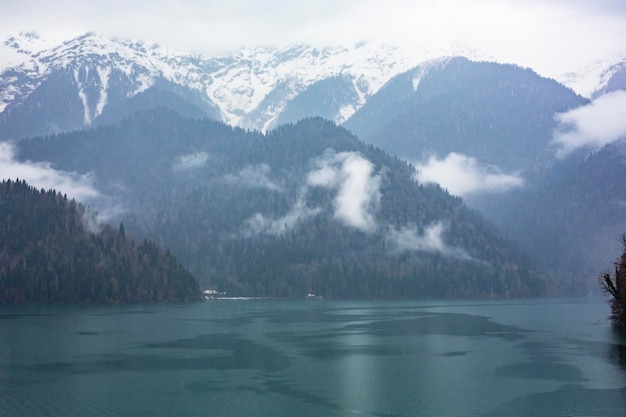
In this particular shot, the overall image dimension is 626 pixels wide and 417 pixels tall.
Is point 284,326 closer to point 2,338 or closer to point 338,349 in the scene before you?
point 338,349

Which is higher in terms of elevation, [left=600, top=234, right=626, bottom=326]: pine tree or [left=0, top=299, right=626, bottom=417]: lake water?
[left=600, top=234, right=626, bottom=326]: pine tree

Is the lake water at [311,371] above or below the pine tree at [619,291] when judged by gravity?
below

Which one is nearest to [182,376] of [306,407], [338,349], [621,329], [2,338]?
[306,407]

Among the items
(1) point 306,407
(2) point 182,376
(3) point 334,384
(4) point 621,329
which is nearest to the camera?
(1) point 306,407

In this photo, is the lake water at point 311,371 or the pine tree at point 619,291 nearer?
the lake water at point 311,371

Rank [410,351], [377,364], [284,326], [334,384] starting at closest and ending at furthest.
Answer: [334,384] < [377,364] < [410,351] < [284,326]

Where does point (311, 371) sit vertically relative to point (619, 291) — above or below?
below

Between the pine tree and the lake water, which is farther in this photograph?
the pine tree

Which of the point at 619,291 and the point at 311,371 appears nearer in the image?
the point at 311,371
